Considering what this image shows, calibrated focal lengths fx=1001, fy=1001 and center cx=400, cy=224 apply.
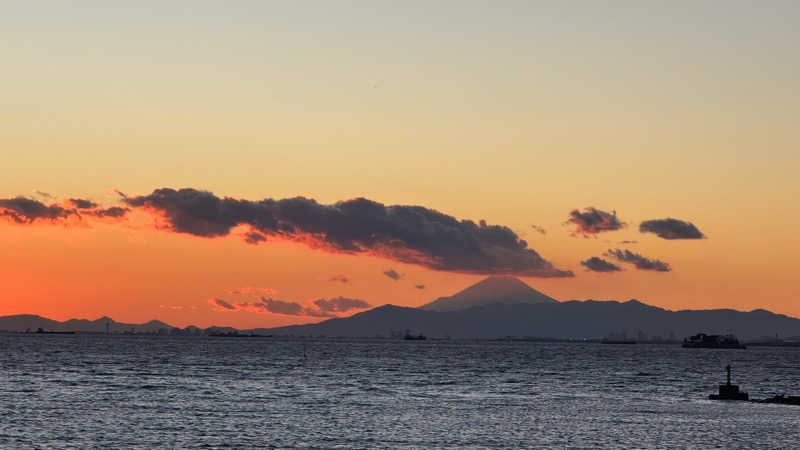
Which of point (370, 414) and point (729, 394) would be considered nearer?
point (370, 414)

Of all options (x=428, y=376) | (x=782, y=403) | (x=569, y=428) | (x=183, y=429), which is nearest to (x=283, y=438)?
(x=183, y=429)

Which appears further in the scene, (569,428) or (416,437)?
(569,428)

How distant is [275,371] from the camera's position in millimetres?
174875

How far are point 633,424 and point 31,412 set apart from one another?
5232 centimetres

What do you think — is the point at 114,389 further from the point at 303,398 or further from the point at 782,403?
the point at 782,403

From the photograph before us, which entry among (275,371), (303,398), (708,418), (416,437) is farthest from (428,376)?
(416,437)

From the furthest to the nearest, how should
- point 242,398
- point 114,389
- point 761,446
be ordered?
1. point 114,389
2. point 242,398
3. point 761,446

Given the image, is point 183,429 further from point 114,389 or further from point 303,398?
point 114,389

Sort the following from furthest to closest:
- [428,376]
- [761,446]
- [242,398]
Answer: [428,376]
[242,398]
[761,446]

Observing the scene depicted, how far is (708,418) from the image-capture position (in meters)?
91.3

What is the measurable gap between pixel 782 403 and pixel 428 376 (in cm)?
6769

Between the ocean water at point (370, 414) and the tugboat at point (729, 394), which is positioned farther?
the tugboat at point (729, 394)

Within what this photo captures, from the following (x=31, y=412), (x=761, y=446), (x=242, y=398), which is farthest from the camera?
(x=242, y=398)

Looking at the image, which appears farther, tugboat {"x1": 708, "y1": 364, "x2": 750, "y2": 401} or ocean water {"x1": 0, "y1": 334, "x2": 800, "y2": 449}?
tugboat {"x1": 708, "y1": 364, "x2": 750, "y2": 401}
